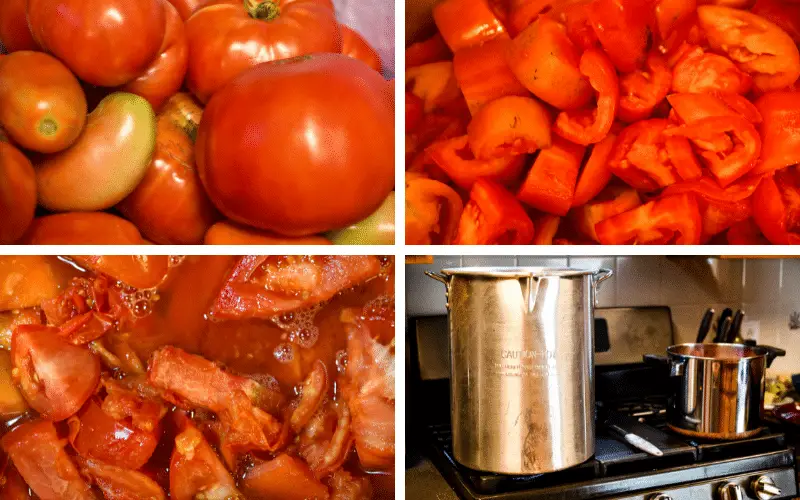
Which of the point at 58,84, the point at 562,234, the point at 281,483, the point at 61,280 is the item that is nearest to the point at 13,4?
the point at 58,84

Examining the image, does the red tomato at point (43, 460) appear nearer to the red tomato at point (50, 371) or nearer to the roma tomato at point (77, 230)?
the red tomato at point (50, 371)

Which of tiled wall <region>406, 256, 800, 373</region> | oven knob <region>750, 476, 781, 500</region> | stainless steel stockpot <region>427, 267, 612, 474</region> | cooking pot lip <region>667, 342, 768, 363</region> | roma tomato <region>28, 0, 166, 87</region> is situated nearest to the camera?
roma tomato <region>28, 0, 166, 87</region>

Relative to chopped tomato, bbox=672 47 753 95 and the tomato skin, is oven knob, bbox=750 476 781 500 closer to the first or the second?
chopped tomato, bbox=672 47 753 95

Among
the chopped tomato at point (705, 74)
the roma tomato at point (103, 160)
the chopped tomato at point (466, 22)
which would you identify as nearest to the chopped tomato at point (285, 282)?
the roma tomato at point (103, 160)

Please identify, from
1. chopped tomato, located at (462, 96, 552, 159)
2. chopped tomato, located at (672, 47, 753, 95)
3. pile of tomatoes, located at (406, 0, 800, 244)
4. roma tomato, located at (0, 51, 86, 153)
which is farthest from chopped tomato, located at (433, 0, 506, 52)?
roma tomato, located at (0, 51, 86, 153)

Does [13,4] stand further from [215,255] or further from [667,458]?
[667,458]

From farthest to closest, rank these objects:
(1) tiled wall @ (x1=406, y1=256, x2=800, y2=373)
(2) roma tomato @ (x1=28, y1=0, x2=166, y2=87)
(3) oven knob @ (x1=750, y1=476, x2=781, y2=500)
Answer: (1) tiled wall @ (x1=406, y1=256, x2=800, y2=373)
(3) oven knob @ (x1=750, y1=476, x2=781, y2=500)
(2) roma tomato @ (x1=28, y1=0, x2=166, y2=87)
